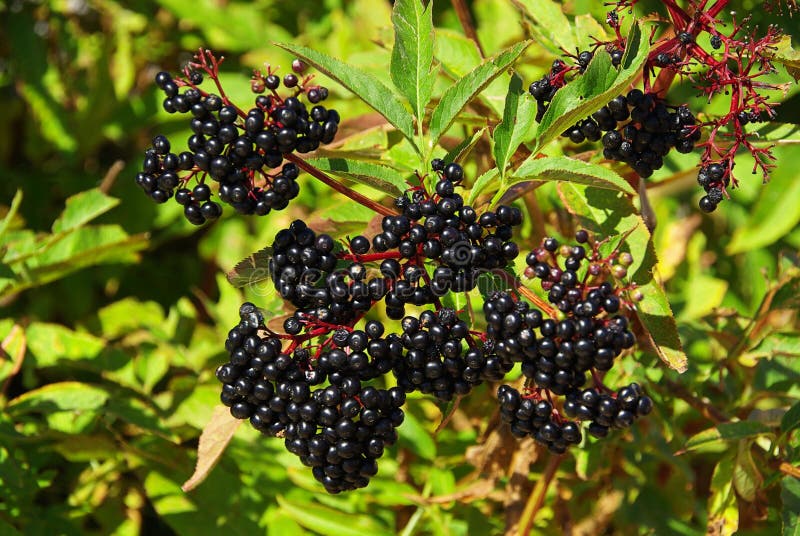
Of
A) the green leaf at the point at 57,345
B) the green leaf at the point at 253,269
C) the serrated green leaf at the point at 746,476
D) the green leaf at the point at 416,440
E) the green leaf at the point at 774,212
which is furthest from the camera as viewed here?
the green leaf at the point at 774,212

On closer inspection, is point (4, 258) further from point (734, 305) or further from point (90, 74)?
point (734, 305)

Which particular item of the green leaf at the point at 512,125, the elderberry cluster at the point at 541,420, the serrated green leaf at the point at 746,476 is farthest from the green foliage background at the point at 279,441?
the elderberry cluster at the point at 541,420

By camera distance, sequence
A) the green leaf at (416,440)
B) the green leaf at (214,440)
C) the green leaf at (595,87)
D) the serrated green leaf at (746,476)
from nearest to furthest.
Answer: the green leaf at (595,87)
the green leaf at (214,440)
the serrated green leaf at (746,476)
the green leaf at (416,440)

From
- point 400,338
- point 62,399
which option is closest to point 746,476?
point 400,338

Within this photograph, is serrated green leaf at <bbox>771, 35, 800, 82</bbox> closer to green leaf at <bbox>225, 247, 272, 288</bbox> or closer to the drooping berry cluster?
the drooping berry cluster

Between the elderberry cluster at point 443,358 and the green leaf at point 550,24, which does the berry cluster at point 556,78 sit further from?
the elderberry cluster at point 443,358

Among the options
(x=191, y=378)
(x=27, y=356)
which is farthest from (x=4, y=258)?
(x=191, y=378)
